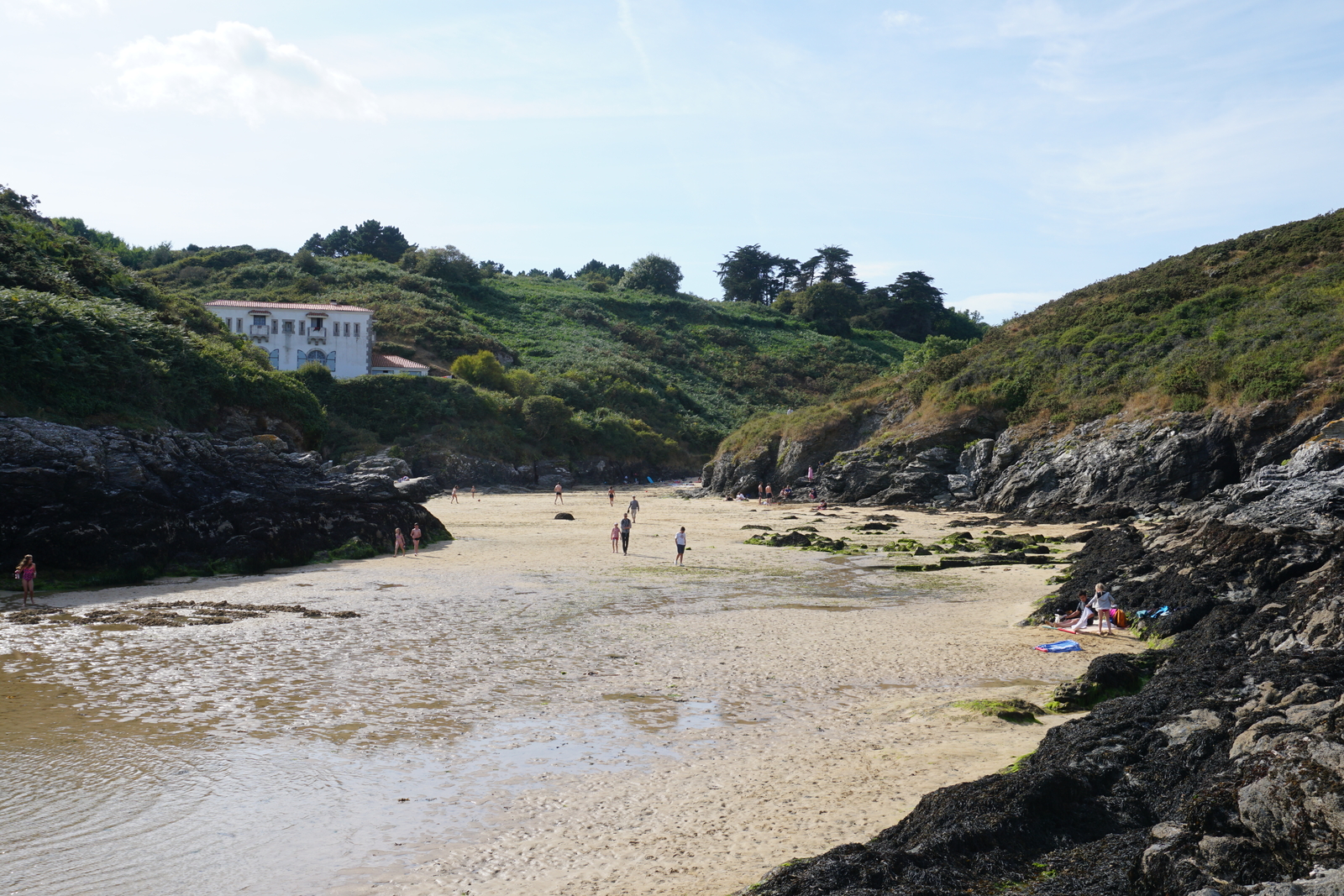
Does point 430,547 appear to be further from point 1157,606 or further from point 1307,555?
point 1307,555

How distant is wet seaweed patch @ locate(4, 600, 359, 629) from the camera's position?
16.3m

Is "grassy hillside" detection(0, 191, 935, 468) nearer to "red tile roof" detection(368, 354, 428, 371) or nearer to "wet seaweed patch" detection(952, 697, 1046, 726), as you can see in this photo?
"red tile roof" detection(368, 354, 428, 371)

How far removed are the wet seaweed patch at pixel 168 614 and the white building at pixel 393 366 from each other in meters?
53.5

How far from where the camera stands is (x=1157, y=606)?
1540 cm

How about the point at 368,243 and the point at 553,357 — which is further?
the point at 368,243

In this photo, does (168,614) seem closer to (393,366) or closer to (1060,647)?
(1060,647)

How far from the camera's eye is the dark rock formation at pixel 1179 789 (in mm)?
5062

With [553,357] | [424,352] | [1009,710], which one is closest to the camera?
[1009,710]

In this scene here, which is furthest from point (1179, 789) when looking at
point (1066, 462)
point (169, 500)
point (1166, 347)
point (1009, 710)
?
point (1166, 347)

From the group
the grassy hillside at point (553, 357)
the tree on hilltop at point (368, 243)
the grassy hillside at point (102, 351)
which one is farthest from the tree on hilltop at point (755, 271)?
the grassy hillside at point (102, 351)

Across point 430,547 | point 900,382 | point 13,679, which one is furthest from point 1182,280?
point 13,679

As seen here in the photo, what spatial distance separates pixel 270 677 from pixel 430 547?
17077 millimetres

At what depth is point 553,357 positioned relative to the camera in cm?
8888

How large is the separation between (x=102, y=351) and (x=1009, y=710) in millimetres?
28265
